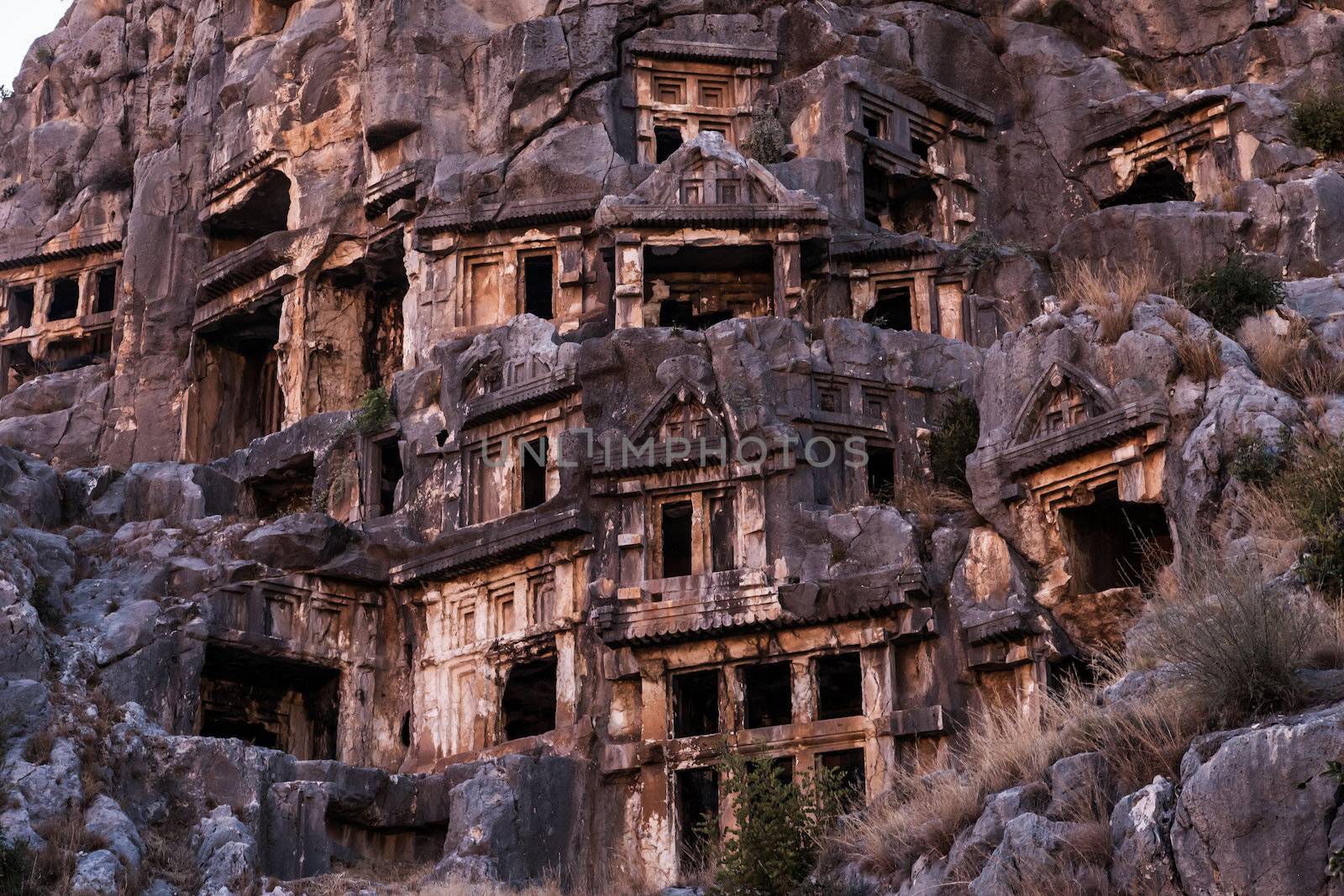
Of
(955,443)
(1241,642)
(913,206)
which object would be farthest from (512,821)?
(913,206)

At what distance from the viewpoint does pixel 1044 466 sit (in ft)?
98.7

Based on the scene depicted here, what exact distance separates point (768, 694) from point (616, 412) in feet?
19.0

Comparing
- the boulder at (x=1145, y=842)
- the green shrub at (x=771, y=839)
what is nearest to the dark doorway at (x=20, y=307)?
the green shrub at (x=771, y=839)

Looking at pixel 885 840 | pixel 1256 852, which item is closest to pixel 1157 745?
pixel 1256 852

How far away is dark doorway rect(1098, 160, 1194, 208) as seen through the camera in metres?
44.6

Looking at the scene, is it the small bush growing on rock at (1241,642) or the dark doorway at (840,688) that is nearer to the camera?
the small bush growing on rock at (1241,642)

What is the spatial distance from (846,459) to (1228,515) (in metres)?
10.5

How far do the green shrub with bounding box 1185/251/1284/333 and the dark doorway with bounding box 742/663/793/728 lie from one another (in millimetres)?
8710

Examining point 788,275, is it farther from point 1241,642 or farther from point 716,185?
point 1241,642

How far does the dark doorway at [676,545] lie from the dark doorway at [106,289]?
23438mm

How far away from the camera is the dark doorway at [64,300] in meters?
54.1

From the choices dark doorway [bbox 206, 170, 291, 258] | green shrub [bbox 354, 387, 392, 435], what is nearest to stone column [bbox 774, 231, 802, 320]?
green shrub [bbox 354, 387, 392, 435]

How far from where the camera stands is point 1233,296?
2980cm

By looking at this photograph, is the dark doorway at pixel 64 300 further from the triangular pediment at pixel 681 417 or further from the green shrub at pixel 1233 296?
the green shrub at pixel 1233 296
